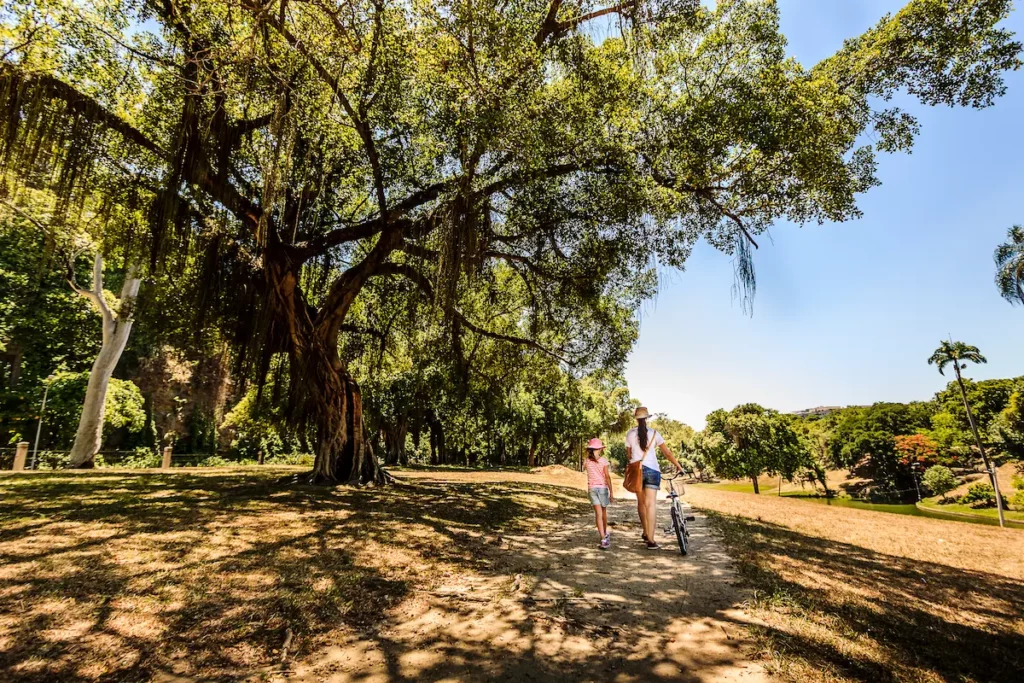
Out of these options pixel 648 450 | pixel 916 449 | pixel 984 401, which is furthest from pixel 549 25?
pixel 984 401

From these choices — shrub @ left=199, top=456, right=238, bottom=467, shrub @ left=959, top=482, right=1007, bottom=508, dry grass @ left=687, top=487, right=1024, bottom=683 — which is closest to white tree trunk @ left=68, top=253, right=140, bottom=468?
shrub @ left=199, top=456, right=238, bottom=467

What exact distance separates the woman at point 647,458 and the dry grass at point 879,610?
1.13m

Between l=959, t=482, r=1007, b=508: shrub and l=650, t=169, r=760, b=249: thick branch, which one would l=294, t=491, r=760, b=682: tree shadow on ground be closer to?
l=650, t=169, r=760, b=249: thick branch

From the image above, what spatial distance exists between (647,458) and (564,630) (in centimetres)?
303

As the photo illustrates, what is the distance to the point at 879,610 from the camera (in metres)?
3.94

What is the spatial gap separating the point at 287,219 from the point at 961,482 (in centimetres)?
6720

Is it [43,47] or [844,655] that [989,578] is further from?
[43,47]

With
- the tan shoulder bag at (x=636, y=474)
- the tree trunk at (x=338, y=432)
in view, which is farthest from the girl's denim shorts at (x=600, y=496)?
the tree trunk at (x=338, y=432)

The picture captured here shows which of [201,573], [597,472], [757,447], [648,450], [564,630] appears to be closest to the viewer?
[564,630]

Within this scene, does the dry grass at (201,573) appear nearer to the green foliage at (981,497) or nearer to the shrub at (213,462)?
the shrub at (213,462)

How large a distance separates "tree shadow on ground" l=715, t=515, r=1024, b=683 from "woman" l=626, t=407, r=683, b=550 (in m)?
1.14

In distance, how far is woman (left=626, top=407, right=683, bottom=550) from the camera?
5.95m

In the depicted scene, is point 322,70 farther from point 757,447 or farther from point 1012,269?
point 757,447

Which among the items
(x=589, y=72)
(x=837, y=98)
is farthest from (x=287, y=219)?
(x=837, y=98)
